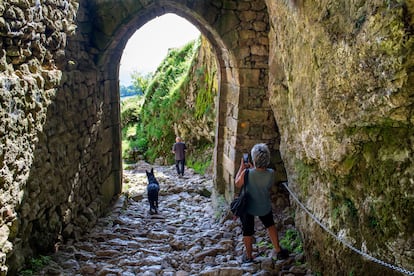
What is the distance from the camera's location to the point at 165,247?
481cm

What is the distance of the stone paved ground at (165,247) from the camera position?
3.75 m

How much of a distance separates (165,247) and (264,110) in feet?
8.58

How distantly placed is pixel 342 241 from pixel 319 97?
1.20m

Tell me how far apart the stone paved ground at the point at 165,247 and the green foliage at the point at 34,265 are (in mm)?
65

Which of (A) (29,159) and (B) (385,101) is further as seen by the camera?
(A) (29,159)

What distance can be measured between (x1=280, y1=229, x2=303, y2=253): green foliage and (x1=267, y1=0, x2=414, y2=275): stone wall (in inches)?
11.2

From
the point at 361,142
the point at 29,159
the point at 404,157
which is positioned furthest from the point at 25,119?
the point at 404,157

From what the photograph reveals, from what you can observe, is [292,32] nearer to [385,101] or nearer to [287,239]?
[385,101]

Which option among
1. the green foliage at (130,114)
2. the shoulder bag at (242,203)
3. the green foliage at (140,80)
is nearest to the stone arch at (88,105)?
the shoulder bag at (242,203)

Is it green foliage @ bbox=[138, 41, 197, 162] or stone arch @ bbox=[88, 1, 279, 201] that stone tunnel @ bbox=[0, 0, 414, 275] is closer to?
stone arch @ bbox=[88, 1, 279, 201]

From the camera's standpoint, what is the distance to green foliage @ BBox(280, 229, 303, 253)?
3.99 m

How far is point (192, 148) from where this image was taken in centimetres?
1238

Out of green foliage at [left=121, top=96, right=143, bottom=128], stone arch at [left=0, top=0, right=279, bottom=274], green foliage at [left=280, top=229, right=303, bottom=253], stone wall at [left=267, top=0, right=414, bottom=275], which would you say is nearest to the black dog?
stone arch at [left=0, top=0, right=279, bottom=274]

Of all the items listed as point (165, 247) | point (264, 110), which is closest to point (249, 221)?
point (165, 247)
